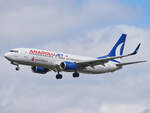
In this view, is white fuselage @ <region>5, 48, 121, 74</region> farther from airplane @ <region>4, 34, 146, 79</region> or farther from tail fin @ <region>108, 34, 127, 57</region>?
tail fin @ <region>108, 34, 127, 57</region>

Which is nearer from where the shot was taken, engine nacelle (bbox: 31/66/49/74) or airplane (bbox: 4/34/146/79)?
airplane (bbox: 4/34/146/79)

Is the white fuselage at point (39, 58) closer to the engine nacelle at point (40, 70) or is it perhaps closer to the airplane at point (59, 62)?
the airplane at point (59, 62)

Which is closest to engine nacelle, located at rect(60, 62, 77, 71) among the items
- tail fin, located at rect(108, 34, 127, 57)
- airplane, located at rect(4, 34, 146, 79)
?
airplane, located at rect(4, 34, 146, 79)

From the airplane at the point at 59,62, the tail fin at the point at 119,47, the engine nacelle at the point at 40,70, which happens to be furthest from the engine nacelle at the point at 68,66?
the tail fin at the point at 119,47

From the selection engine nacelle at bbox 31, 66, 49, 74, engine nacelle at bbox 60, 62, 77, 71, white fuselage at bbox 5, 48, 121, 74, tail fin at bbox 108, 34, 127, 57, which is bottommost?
engine nacelle at bbox 31, 66, 49, 74

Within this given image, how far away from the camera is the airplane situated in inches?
3693

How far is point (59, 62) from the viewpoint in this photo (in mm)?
97250

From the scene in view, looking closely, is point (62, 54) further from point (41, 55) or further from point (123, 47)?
point (123, 47)

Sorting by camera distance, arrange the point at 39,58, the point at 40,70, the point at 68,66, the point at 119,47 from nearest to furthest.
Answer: the point at 39,58 < the point at 68,66 < the point at 40,70 < the point at 119,47

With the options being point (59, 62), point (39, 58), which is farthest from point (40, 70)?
point (39, 58)

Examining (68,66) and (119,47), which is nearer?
(68,66)

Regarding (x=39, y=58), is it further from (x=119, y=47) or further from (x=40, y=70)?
(x=119, y=47)

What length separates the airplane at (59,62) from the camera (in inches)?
3693

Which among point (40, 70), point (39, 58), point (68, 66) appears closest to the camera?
point (39, 58)
